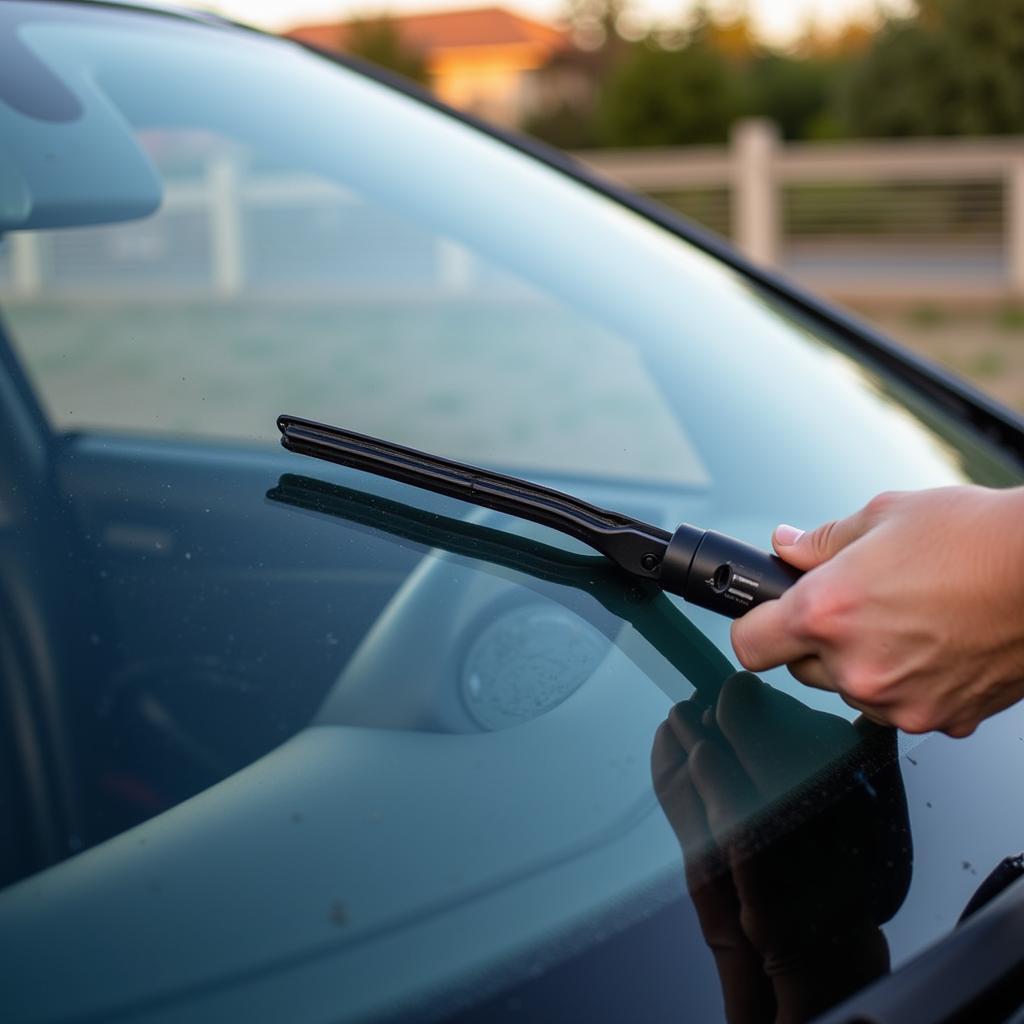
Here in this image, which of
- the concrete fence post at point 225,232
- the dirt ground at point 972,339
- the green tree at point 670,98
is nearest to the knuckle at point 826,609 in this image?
the dirt ground at point 972,339

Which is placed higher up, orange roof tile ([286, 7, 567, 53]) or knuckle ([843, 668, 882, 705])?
orange roof tile ([286, 7, 567, 53])

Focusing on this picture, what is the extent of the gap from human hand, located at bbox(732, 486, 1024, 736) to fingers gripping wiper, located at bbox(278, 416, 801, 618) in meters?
0.04

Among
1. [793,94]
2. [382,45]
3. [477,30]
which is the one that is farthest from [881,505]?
[477,30]

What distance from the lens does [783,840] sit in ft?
2.75

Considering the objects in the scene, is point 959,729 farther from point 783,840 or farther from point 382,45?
point 382,45

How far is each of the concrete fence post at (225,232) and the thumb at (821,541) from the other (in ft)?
34.6

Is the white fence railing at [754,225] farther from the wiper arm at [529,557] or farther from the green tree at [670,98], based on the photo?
the wiper arm at [529,557]

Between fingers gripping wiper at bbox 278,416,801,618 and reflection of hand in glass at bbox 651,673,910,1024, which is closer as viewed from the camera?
reflection of hand in glass at bbox 651,673,910,1024

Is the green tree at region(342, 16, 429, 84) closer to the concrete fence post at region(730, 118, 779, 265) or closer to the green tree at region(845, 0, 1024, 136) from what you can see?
the green tree at region(845, 0, 1024, 136)

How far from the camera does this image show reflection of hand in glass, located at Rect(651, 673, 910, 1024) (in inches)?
29.5

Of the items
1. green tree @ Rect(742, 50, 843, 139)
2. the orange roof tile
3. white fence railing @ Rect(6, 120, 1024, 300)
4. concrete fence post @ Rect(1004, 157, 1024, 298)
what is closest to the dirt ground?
concrete fence post @ Rect(1004, 157, 1024, 298)

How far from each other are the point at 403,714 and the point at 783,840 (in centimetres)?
27

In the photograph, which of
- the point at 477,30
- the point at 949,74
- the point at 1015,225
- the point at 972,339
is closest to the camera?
the point at 972,339

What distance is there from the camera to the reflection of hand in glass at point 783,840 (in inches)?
29.5
